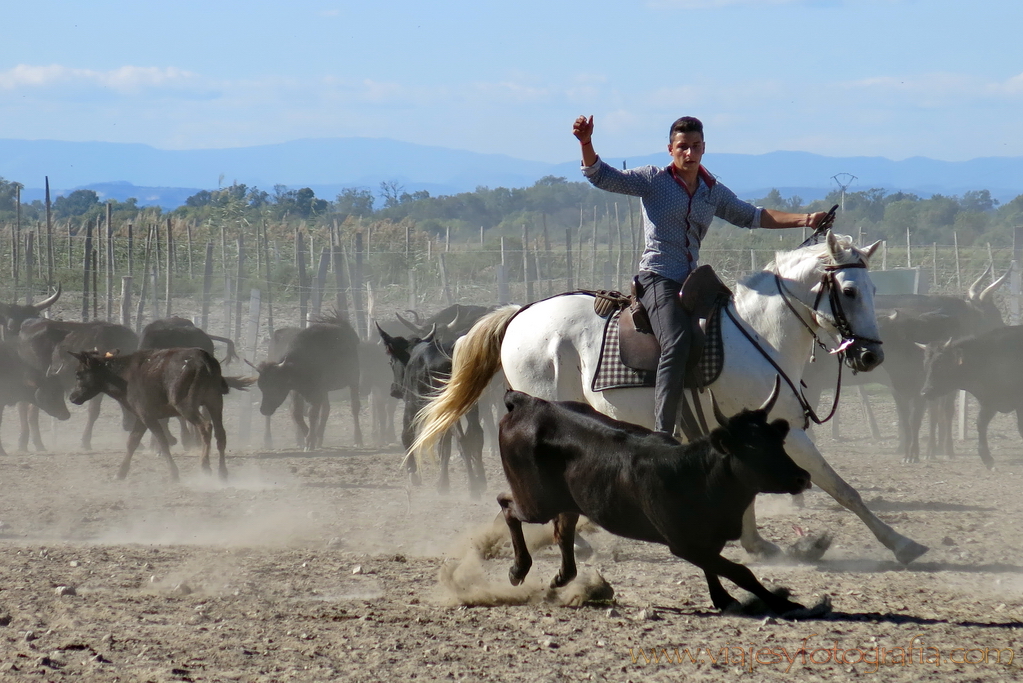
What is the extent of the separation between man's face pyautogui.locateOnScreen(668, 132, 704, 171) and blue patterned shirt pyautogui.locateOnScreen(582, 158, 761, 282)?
0.33 ft

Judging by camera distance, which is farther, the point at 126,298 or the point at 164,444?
the point at 126,298

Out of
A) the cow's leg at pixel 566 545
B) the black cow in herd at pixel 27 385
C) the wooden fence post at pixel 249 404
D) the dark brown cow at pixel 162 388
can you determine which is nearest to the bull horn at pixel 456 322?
the dark brown cow at pixel 162 388

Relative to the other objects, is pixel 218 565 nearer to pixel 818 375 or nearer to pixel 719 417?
pixel 719 417

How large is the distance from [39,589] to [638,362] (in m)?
3.48

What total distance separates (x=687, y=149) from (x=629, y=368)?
1.29 metres

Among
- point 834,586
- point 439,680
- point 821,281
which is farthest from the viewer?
point 821,281

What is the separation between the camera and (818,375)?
12922mm

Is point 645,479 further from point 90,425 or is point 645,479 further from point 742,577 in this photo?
point 90,425

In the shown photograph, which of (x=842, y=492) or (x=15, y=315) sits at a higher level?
(x=842, y=492)

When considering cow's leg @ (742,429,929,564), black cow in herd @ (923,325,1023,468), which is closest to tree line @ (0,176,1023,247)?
black cow in herd @ (923,325,1023,468)

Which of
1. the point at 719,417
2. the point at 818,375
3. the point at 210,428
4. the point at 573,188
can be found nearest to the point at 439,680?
the point at 719,417

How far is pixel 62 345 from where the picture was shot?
608 inches

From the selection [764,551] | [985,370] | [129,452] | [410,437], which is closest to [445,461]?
[410,437]

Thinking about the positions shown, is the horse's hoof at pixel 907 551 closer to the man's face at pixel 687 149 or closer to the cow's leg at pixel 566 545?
the cow's leg at pixel 566 545
